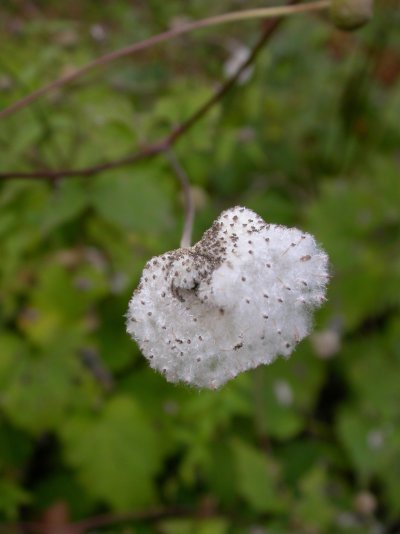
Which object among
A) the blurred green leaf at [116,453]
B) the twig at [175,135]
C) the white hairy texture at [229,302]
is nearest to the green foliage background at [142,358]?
the blurred green leaf at [116,453]

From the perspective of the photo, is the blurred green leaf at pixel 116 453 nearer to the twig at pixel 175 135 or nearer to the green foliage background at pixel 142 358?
the green foliage background at pixel 142 358

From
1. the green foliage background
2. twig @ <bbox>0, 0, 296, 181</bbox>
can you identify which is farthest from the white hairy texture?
the green foliage background

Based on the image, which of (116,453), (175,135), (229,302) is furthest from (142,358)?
(229,302)

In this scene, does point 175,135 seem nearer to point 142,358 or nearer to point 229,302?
point 229,302

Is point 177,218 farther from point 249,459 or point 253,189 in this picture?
point 249,459

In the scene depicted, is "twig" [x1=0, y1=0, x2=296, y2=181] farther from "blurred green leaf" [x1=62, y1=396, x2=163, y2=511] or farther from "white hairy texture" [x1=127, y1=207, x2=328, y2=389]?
"blurred green leaf" [x1=62, y1=396, x2=163, y2=511]

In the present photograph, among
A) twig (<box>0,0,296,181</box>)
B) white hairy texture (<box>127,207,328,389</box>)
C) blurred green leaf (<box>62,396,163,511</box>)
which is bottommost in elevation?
blurred green leaf (<box>62,396,163,511</box>)
